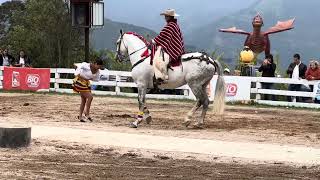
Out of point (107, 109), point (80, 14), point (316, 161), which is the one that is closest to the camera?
point (316, 161)

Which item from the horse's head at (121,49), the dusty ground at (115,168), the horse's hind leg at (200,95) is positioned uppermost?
the horse's head at (121,49)

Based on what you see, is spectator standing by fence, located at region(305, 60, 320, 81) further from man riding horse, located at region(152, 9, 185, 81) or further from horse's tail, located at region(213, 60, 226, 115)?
man riding horse, located at region(152, 9, 185, 81)

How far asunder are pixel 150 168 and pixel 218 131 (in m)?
4.95

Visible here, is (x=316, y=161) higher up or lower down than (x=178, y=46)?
lower down

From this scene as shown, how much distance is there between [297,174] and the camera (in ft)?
30.8

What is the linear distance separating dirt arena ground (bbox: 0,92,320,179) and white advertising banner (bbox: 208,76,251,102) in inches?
62.1

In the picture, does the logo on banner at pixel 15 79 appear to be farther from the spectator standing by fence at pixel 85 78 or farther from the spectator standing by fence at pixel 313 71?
the spectator standing by fence at pixel 85 78

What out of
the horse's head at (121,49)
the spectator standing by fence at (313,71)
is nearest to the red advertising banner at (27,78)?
the spectator standing by fence at (313,71)

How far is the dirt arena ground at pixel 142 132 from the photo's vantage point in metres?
9.24

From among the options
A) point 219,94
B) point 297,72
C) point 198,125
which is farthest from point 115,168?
point 297,72

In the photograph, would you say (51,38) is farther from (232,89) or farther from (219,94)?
(219,94)

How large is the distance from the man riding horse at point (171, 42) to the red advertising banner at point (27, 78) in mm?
14140

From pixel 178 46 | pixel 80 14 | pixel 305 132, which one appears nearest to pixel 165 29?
pixel 178 46

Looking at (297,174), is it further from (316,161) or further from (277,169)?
(316,161)
